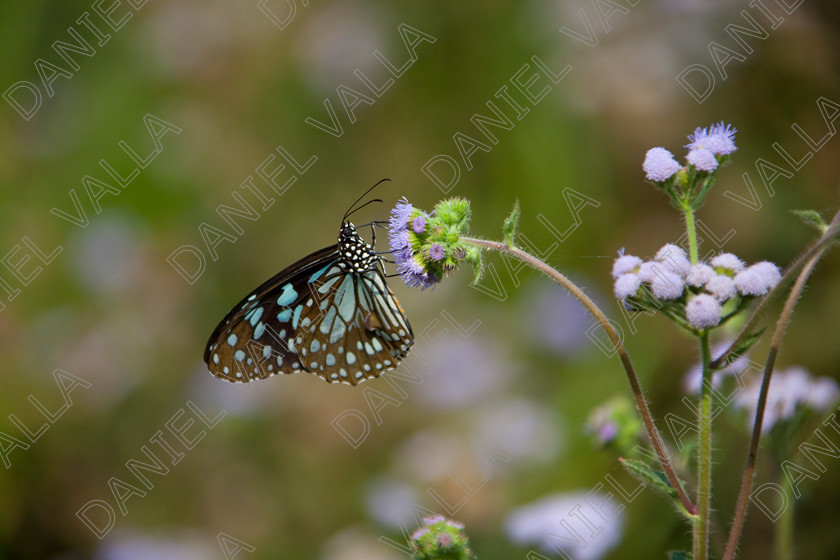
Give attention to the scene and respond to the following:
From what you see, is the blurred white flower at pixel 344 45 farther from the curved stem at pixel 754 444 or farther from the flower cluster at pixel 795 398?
the curved stem at pixel 754 444

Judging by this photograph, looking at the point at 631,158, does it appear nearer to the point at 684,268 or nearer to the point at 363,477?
the point at 363,477

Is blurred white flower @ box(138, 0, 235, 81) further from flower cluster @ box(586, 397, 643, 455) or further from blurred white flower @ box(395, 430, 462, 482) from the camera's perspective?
flower cluster @ box(586, 397, 643, 455)

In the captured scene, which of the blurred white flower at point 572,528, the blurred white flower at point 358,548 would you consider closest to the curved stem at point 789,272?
the blurred white flower at point 572,528

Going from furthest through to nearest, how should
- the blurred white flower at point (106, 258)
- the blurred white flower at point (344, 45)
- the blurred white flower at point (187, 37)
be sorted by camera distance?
the blurred white flower at point (187, 37), the blurred white flower at point (344, 45), the blurred white flower at point (106, 258)

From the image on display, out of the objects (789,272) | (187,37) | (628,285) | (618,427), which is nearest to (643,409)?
(628,285)

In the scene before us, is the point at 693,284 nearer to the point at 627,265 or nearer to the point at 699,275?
the point at 699,275

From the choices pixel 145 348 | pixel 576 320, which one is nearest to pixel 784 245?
pixel 576 320
